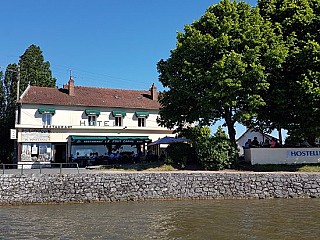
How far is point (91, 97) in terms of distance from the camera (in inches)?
1706

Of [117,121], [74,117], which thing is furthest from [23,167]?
[117,121]

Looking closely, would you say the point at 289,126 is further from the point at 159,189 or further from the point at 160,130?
the point at 160,130

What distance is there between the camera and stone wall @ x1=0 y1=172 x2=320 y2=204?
22172 mm

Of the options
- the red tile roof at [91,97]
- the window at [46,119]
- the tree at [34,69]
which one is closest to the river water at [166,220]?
the window at [46,119]

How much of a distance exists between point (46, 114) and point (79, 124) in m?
3.65

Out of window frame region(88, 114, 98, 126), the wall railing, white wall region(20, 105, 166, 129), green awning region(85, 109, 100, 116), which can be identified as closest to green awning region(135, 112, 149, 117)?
white wall region(20, 105, 166, 129)

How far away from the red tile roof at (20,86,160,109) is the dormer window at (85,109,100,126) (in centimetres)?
71

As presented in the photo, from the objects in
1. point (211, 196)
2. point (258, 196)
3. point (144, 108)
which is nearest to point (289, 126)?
point (258, 196)

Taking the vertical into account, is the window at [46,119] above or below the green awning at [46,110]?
below

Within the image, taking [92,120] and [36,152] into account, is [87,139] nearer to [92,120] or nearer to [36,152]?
[92,120]

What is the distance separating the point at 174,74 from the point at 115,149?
1569 centimetres

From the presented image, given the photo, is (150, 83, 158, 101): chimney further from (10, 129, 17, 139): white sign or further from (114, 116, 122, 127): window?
(10, 129, 17, 139): white sign

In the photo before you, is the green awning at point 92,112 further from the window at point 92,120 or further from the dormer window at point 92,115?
the window at point 92,120

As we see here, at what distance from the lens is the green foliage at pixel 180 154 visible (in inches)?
1151
